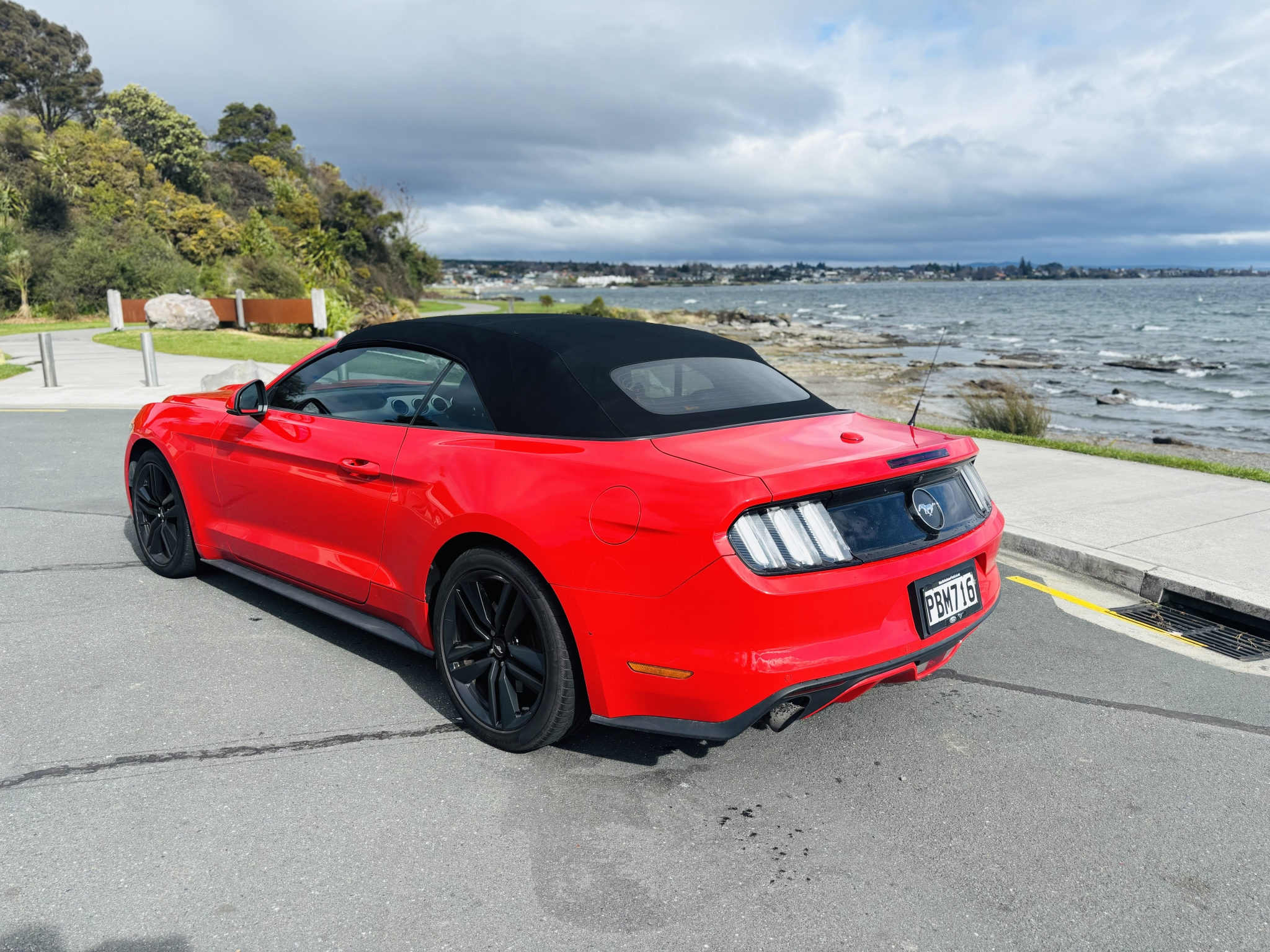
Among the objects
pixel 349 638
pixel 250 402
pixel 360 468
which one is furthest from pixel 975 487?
pixel 250 402

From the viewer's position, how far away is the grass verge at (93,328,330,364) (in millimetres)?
21688

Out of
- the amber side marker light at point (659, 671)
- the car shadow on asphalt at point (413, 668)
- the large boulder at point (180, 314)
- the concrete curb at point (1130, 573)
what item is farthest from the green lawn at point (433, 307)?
the amber side marker light at point (659, 671)

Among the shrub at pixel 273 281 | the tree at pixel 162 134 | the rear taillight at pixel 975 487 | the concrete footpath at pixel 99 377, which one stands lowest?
the concrete footpath at pixel 99 377

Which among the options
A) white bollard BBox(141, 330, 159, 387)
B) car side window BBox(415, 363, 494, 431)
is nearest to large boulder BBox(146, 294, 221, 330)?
white bollard BBox(141, 330, 159, 387)

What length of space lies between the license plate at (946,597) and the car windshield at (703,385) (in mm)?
1017

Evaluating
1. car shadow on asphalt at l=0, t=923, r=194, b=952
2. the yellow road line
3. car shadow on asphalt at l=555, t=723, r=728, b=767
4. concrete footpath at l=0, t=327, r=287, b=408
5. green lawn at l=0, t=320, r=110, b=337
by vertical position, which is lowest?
the yellow road line

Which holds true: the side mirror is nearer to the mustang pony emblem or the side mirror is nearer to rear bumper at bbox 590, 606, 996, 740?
rear bumper at bbox 590, 606, 996, 740

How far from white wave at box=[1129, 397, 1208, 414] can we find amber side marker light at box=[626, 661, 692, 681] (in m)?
21.1

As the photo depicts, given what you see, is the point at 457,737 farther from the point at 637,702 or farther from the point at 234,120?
the point at 234,120

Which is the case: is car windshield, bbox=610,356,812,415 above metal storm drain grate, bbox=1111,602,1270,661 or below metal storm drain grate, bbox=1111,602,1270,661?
above

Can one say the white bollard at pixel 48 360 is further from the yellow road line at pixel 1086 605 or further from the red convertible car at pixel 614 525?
the yellow road line at pixel 1086 605

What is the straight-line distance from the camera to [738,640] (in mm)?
2797

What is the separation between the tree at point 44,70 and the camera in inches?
2566

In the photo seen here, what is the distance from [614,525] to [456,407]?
1.08 meters
